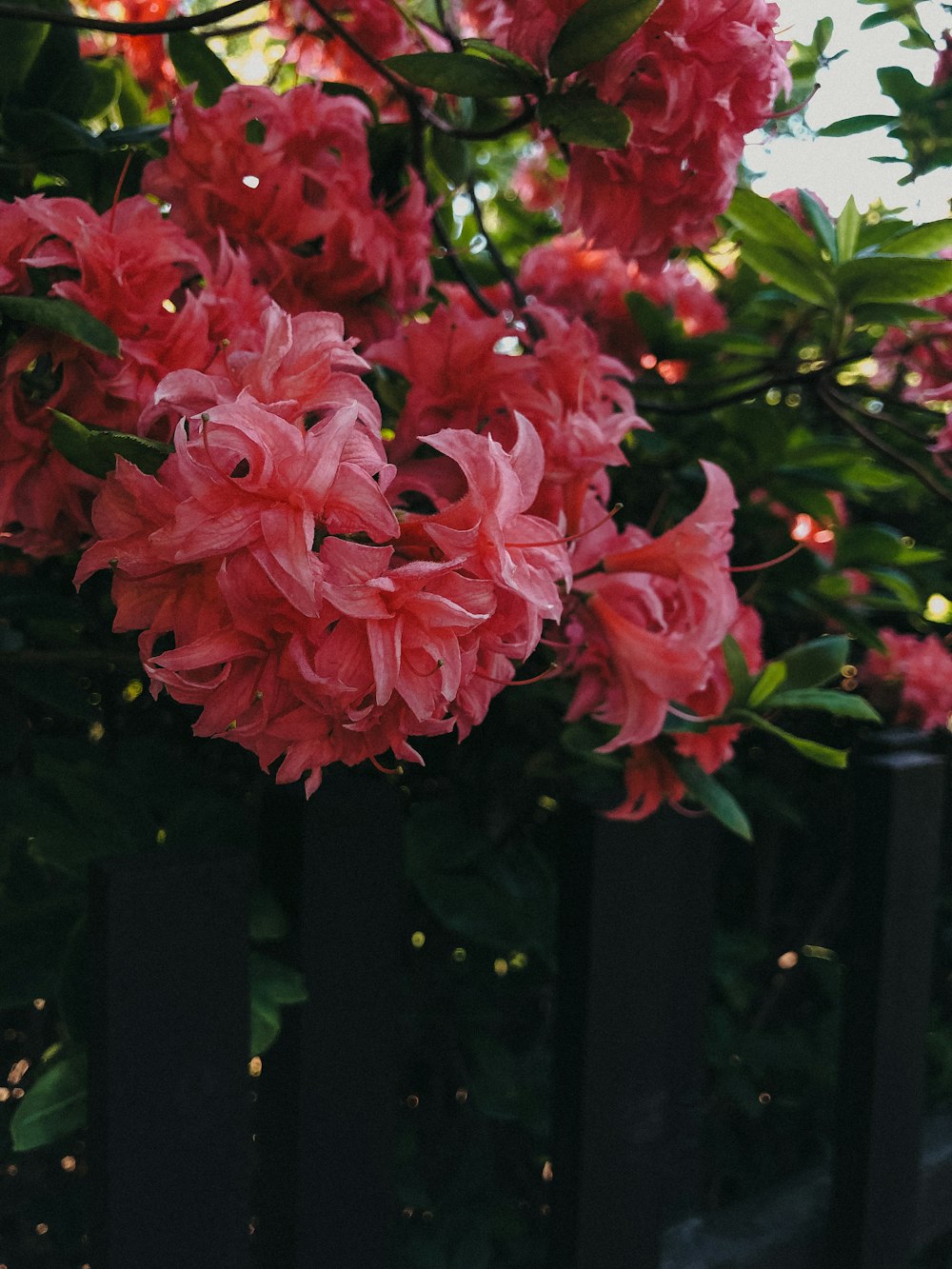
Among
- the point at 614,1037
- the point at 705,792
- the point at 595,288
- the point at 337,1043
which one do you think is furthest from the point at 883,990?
the point at 595,288

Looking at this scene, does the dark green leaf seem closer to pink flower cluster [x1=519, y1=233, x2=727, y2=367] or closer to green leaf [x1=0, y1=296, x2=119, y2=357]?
green leaf [x1=0, y1=296, x2=119, y2=357]

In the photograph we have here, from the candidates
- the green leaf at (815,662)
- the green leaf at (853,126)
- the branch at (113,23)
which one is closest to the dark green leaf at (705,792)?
the green leaf at (815,662)

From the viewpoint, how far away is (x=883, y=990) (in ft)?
3.79

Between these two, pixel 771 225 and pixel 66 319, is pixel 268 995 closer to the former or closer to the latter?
pixel 66 319

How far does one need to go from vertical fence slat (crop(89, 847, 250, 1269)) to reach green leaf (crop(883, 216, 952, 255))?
62cm

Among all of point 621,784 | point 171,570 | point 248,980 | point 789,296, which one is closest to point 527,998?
point 621,784

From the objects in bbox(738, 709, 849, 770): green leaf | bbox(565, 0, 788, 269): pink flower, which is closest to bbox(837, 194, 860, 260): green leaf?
bbox(565, 0, 788, 269): pink flower

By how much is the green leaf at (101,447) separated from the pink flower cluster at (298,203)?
267 millimetres

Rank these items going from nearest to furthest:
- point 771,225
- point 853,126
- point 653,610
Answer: point 653,610, point 771,225, point 853,126

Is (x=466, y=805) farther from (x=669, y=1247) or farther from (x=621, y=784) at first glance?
(x=669, y=1247)

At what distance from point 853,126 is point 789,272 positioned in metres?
0.45

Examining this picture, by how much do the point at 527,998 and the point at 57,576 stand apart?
2.50 feet

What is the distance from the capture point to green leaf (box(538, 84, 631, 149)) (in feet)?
1.96

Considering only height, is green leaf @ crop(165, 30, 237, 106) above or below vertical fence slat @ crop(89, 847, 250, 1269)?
above
